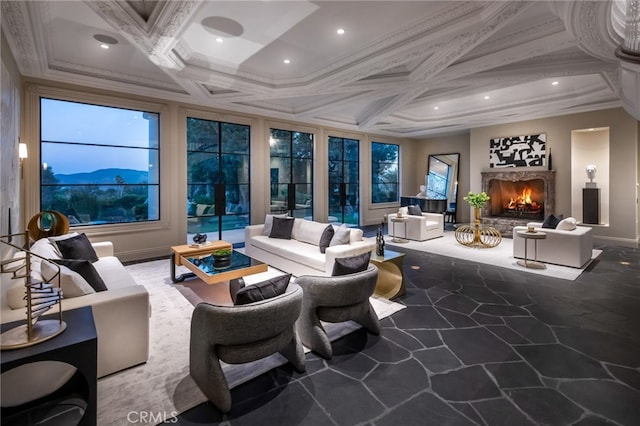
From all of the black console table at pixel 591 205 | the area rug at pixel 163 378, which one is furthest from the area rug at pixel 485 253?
the area rug at pixel 163 378

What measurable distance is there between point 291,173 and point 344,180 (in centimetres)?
230

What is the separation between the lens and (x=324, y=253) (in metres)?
4.97

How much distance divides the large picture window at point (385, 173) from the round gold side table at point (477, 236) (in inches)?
165

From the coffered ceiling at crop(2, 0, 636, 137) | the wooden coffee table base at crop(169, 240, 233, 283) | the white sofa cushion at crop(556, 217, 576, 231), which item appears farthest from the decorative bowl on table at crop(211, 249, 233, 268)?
the white sofa cushion at crop(556, 217, 576, 231)

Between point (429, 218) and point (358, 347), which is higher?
point (429, 218)

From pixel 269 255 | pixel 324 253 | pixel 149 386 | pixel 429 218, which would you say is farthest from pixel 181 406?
pixel 429 218

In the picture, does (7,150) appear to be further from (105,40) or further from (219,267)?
(219,267)

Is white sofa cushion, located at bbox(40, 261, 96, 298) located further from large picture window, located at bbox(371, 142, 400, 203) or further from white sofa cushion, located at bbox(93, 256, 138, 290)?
large picture window, located at bbox(371, 142, 400, 203)

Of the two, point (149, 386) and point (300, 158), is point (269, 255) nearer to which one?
point (149, 386)

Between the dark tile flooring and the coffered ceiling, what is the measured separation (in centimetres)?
335

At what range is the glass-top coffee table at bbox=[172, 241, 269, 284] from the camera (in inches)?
158

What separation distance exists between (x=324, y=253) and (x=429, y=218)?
4841mm

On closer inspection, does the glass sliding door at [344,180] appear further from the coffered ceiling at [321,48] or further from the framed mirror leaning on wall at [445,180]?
the coffered ceiling at [321,48]

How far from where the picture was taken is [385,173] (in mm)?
12273
